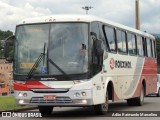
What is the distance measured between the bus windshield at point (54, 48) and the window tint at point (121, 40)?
3.81 meters

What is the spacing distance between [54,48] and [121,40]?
4.84 m

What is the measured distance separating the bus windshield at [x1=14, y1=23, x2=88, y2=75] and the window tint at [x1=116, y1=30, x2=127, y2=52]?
381cm

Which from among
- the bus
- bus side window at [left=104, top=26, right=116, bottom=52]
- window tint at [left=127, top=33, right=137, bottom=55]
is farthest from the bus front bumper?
window tint at [left=127, top=33, right=137, bottom=55]

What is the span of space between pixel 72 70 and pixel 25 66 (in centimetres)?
161

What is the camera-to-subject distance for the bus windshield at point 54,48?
16.7m

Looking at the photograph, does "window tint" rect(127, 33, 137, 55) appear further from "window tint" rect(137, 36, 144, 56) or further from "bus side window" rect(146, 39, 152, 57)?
"bus side window" rect(146, 39, 152, 57)

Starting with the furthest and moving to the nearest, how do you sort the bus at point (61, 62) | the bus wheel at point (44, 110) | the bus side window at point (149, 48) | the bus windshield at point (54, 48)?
the bus side window at point (149, 48) → the bus wheel at point (44, 110) → the bus windshield at point (54, 48) → the bus at point (61, 62)

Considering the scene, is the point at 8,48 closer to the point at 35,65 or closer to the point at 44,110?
the point at 35,65

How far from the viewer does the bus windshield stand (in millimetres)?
16672

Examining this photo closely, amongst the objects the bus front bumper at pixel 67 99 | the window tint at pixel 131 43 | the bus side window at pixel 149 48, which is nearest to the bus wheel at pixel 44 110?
the bus front bumper at pixel 67 99

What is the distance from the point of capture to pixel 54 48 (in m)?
16.9

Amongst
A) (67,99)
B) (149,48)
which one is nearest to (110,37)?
(67,99)

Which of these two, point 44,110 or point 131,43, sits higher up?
point 131,43

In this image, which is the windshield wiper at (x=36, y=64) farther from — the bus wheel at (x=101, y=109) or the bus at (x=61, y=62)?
the bus wheel at (x=101, y=109)
